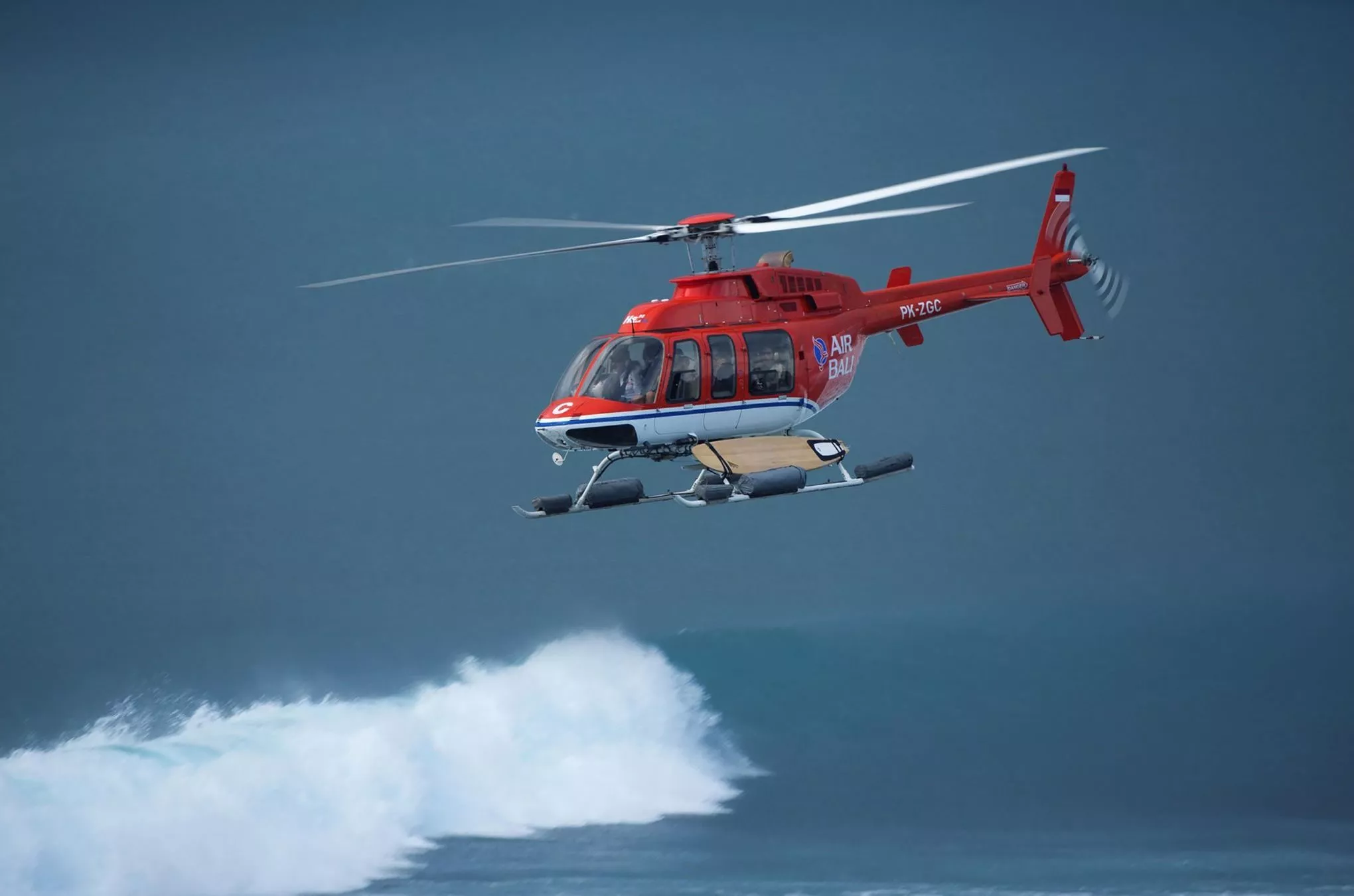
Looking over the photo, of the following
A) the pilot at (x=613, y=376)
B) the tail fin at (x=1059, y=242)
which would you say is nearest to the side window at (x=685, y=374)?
the pilot at (x=613, y=376)

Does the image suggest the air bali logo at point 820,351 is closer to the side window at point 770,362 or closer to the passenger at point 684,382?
the side window at point 770,362

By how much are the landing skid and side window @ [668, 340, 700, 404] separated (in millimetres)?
439

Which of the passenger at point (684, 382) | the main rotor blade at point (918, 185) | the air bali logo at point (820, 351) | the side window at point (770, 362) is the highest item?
the main rotor blade at point (918, 185)

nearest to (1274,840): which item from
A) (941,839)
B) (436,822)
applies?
(941,839)

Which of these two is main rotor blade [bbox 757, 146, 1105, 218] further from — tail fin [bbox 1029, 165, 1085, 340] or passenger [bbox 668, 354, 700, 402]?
tail fin [bbox 1029, 165, 1085, 340]

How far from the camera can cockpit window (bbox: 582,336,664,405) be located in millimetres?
12555

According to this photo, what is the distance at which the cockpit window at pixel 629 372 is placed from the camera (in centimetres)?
1255

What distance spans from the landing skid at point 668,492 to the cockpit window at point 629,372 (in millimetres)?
479

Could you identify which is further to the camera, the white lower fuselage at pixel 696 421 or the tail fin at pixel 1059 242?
the tail fin at pixel 1059 242

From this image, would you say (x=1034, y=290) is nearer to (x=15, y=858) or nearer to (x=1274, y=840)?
(x=1274, y=840)

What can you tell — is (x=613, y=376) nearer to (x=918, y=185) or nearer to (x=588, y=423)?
(x=588, y=423)

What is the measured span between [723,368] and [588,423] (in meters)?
1.31

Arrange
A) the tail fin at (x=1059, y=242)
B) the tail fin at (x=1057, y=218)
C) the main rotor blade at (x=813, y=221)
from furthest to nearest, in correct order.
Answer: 1. the tail fin at (x=1057, y=218)
2. the tail fin at (x=1059, y=242)
3. the main rotor blade at (x=813, y=221)

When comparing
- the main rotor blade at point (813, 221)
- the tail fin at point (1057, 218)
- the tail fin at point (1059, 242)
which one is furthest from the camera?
the tail fin at point (1057, 218)
